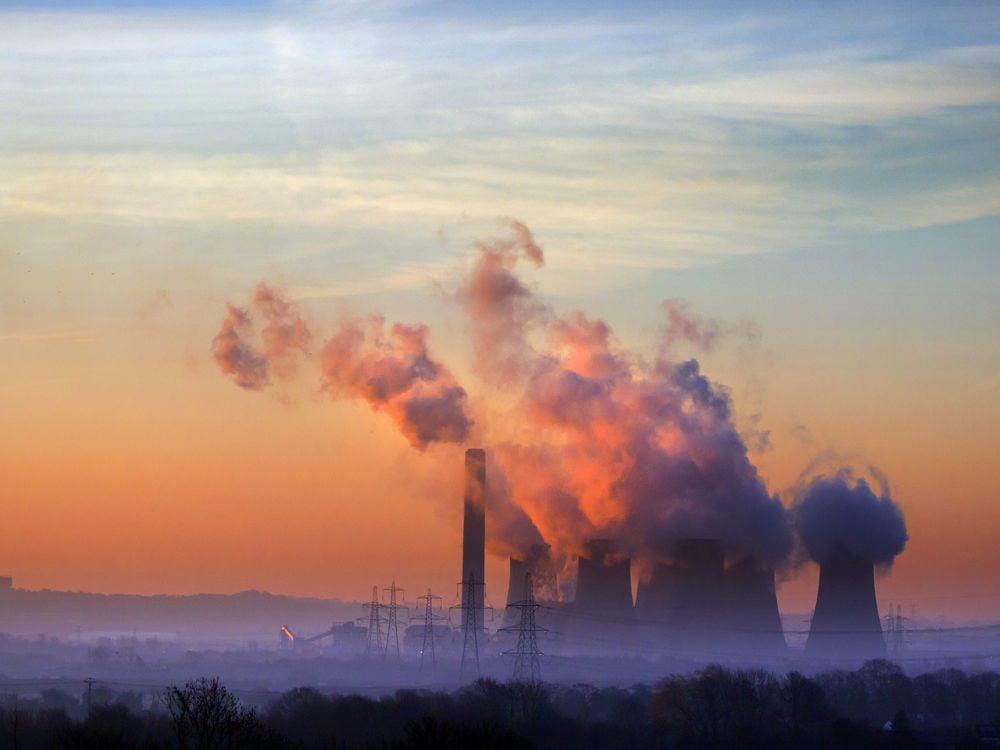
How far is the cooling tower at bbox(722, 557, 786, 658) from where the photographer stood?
77.5 metres

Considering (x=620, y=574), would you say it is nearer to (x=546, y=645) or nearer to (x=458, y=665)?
(x=546, y=645)

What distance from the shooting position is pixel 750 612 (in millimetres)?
78250

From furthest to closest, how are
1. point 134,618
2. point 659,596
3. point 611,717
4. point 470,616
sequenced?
point 134,618 < point 659,596 < point 470,616 < point 611,717

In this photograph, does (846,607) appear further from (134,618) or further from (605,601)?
(134,618)

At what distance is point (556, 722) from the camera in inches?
1882

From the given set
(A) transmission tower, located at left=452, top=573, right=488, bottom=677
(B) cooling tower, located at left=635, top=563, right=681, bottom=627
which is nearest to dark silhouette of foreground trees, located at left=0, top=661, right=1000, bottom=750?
(A) transmission tower, located at left=452, top=573, right=488, bottom=677

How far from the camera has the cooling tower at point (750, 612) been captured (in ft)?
254

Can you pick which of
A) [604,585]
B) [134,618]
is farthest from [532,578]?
[134,618]

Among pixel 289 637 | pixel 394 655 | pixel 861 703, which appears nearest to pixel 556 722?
pixel 861 703

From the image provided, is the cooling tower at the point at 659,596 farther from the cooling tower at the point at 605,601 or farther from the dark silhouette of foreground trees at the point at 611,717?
the dark silhouette of foreground trees at the point at 611,717

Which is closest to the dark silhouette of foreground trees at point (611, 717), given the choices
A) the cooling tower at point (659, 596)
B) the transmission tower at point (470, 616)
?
the transmission tower at point (470, 616)

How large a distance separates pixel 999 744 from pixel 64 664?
220 ft

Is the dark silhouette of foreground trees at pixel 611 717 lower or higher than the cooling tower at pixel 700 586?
lower

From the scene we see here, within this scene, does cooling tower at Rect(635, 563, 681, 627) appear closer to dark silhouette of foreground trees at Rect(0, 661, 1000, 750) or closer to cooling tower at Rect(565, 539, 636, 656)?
cooling tower at Rect(565, 539, 636, 656)
